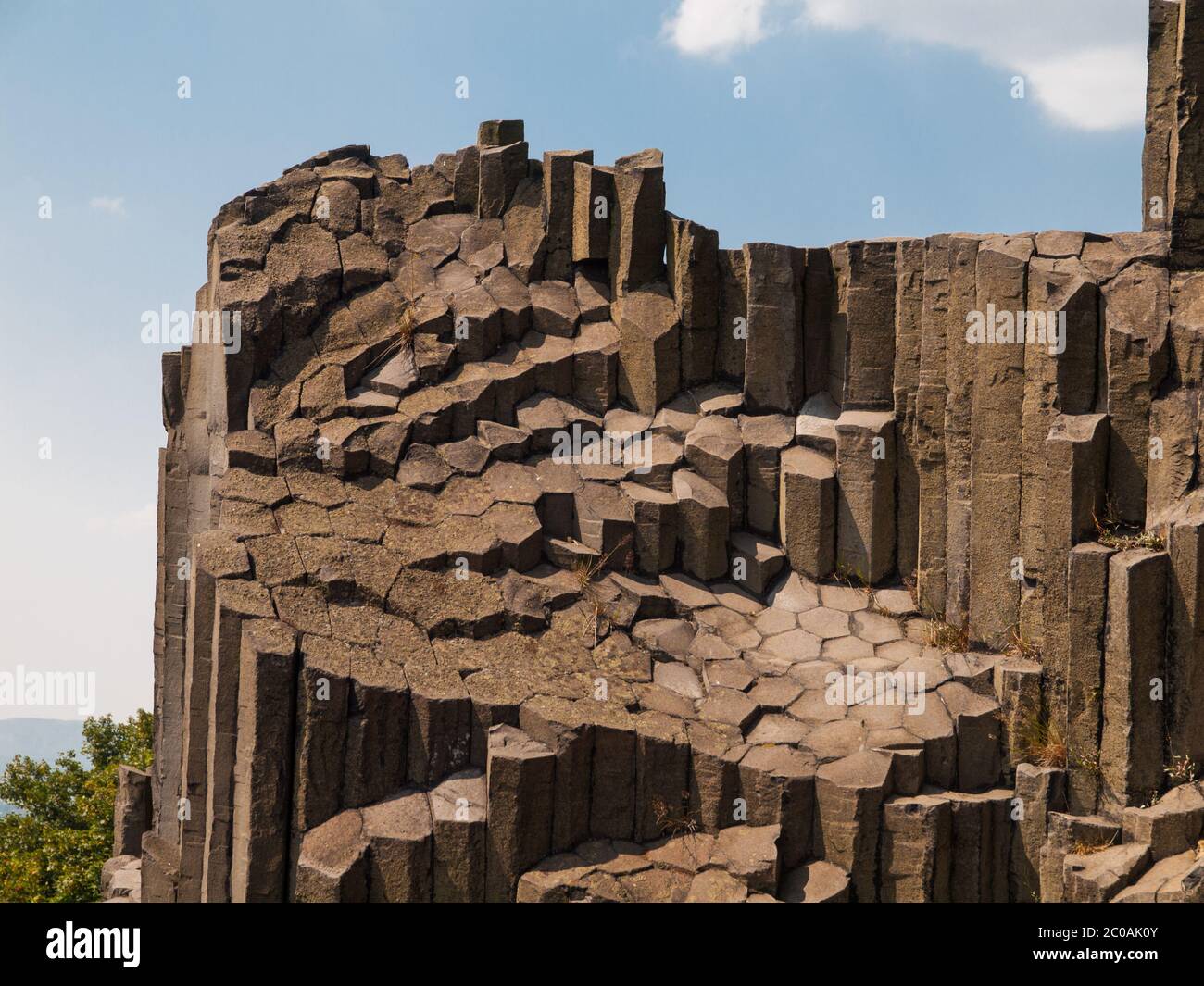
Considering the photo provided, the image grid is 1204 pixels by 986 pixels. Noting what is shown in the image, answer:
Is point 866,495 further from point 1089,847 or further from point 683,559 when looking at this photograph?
point 1089,847

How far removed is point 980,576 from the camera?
14.5 m

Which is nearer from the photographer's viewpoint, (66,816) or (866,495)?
(866,495)

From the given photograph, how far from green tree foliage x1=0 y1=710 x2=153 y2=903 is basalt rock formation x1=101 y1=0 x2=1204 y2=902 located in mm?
7521

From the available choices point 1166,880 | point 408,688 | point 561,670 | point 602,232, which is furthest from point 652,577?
point 1166,880

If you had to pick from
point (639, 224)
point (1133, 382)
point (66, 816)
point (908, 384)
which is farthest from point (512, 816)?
point (66, 816)

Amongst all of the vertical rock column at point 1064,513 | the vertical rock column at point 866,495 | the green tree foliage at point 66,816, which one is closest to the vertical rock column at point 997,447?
the vertical rock column at point 1064,513

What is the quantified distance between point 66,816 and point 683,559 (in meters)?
15.6

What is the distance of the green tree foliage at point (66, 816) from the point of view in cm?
2289

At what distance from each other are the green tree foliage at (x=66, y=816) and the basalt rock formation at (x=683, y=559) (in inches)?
296

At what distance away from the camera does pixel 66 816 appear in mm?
26125

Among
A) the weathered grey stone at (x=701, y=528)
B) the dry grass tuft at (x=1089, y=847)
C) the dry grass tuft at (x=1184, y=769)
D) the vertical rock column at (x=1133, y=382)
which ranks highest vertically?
the vertical rock column at (x=1133, y=382)

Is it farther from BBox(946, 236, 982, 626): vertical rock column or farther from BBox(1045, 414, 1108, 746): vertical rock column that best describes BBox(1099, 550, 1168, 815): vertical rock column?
BBox(946, 236, 982, 626): vertical rock column

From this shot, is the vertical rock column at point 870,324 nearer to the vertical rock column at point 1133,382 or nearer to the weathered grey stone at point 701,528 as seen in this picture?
the weathered grey stone at point 701,528

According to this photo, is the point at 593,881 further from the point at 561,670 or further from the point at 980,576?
the point at 980,576
